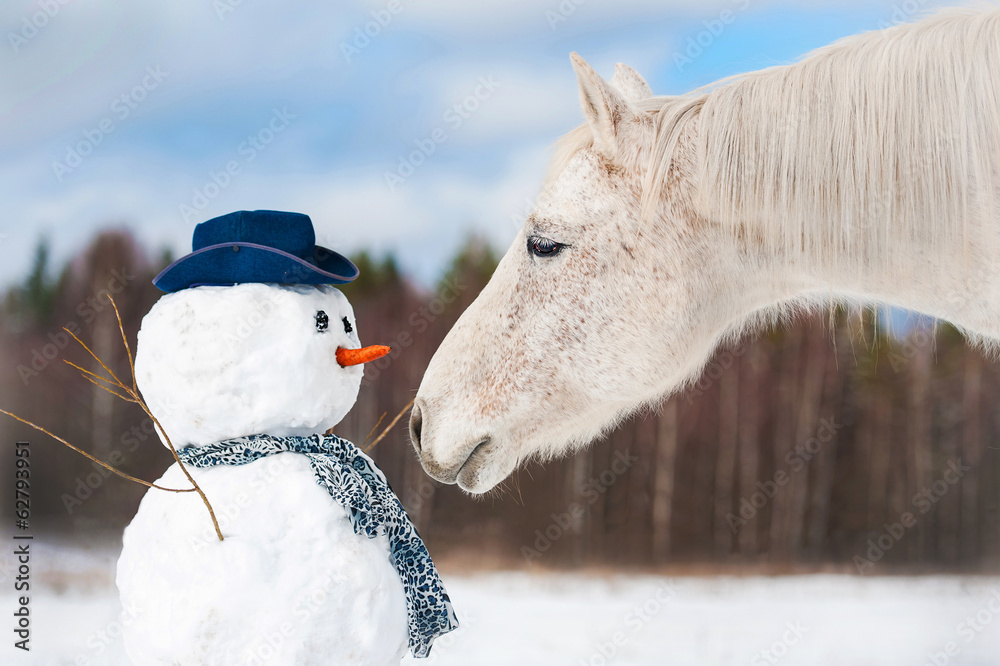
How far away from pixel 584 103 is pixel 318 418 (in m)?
0.58

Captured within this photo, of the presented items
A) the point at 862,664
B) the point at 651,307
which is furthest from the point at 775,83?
the point at 862,664

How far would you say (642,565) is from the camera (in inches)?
108

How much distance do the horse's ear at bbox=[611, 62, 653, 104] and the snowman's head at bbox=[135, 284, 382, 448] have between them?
2.08 ft

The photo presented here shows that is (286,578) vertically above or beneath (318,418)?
beneath

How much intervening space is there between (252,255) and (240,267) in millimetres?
23

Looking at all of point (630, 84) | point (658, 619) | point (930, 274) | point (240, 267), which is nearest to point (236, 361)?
point (240, 267)

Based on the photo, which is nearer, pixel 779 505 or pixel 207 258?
pixel 207 258

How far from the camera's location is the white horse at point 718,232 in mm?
771

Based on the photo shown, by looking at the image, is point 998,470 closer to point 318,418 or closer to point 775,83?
point 775,83

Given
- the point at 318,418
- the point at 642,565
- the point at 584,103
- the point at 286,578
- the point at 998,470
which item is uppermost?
the point at 584,103

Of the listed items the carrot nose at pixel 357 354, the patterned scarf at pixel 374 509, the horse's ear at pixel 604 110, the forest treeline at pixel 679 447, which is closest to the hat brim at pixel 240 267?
the carrot nose at pixel 357 354

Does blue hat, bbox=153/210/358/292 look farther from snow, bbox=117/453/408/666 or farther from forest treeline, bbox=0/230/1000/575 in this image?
forest treeline, bbox=0/230/1000/575

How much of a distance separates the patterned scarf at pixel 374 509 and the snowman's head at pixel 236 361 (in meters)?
0.02

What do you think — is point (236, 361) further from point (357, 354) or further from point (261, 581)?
point (261, 581)
